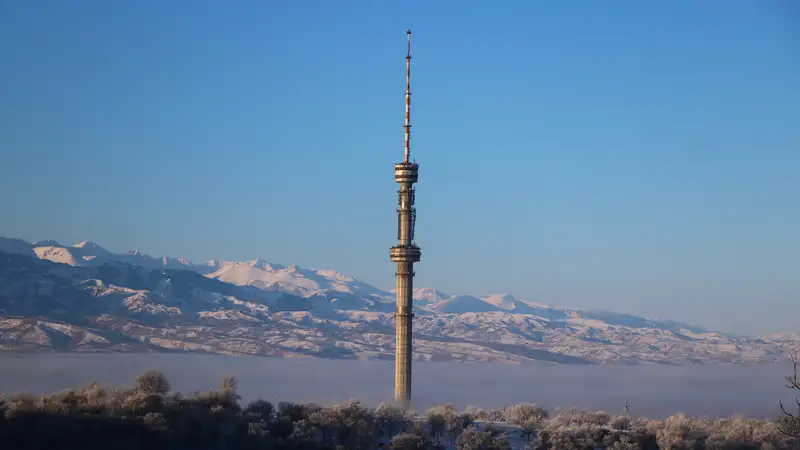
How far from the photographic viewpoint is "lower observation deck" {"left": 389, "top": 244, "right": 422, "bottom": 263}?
424ft

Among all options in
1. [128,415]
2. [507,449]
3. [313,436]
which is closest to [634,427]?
[507,449]

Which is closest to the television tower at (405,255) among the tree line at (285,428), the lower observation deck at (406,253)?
the lower observation deck at (406,253)

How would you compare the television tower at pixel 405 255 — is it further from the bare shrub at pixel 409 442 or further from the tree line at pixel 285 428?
the bare shrub at pixel 409 442

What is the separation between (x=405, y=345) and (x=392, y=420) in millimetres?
33944

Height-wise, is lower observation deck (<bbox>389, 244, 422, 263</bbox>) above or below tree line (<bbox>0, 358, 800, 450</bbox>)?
above

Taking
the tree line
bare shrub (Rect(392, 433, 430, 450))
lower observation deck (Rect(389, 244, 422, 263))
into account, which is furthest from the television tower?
bare shrub (Rect(392, 433, 430, 450))

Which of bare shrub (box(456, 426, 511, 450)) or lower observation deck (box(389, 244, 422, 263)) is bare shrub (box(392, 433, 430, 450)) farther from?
lower observation deck (box(389, 244, 422, 263))

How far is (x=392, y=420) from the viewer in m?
98.7

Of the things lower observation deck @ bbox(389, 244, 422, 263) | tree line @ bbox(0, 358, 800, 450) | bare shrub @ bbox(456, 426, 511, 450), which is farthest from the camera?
lower observation deck @ bbox(389, 244, 422, 263)

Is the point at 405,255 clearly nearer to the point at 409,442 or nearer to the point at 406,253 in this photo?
the point at 406,253

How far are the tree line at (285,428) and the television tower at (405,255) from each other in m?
24.2

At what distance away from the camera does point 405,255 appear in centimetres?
12938

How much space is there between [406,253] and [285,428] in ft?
143

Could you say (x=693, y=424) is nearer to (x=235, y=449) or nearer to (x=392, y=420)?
(x=392, y=420)
